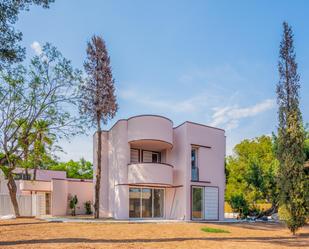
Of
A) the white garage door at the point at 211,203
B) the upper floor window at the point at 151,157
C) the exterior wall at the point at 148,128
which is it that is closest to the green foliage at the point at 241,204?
the white garage door at the point at 211,203

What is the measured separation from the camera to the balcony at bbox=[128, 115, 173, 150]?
22.6 meters

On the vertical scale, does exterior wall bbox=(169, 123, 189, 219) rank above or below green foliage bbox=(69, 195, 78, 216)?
above

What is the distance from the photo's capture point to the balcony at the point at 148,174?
2206 cm

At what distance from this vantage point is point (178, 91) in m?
18.1

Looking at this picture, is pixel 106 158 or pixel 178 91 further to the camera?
pixel 106 158

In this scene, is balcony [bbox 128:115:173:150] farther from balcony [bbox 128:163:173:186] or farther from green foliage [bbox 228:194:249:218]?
green foliage [bbox 228:194:249:218]

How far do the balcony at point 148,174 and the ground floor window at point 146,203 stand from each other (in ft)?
4.39

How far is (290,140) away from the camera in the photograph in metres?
15.8

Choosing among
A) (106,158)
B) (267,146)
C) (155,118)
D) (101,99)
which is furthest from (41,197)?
(267,146)

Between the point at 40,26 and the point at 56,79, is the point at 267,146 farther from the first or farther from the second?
the point at 40,26

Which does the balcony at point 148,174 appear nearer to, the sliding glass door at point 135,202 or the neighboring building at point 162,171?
the neighboring building at point 162,171

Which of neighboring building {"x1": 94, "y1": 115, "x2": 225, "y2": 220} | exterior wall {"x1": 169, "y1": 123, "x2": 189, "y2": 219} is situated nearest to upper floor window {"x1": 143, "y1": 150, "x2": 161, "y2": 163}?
neighboring building {"x1": 94, "y1": 115, "x2": 225, "y2": 220}

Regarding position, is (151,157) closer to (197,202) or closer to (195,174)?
(195,174)

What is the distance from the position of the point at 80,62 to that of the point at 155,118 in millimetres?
6818
